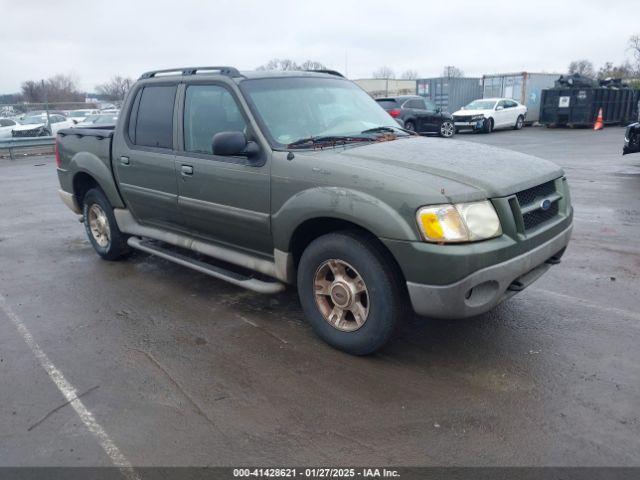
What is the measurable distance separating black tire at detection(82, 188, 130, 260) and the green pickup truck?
510 mm

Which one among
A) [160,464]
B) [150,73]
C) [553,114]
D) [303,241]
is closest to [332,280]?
[303,241]

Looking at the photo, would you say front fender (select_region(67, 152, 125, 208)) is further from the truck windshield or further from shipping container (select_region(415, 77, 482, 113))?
shipping container (select_region(415, 77, 482, 113))

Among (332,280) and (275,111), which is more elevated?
(275,111)

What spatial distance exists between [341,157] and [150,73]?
269 centimetres

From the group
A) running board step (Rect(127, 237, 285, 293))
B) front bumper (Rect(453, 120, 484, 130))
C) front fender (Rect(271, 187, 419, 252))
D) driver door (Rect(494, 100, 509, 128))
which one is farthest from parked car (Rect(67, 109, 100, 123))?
front fender (Rect(271, 187, 419, 252))

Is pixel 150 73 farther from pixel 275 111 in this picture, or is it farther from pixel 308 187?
pixel 308 187

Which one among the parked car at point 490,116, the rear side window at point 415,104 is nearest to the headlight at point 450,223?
the rear side window at point 415,104

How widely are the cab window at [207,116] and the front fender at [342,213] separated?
2.64 feet

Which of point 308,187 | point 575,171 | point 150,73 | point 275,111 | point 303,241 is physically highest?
point 150,73

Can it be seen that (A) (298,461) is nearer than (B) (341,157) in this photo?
Yes

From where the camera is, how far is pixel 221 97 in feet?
14.6

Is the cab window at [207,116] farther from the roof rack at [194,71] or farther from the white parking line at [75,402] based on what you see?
the white parking line at [75,402]

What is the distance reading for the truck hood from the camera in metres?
3.33

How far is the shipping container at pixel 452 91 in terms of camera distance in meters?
32.7
